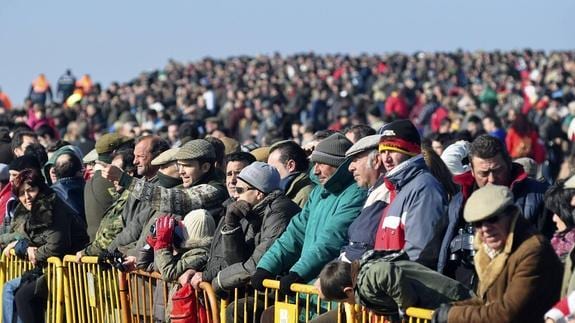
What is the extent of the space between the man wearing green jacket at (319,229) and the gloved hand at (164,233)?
3.28 feet

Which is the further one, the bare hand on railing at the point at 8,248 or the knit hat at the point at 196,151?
the bare hand on railing at the point at 8,248

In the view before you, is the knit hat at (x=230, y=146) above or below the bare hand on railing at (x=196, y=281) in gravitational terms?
above

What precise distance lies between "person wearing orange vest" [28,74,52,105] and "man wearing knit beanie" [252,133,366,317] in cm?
3655

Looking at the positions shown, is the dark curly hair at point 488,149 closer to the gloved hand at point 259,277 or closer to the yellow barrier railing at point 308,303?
the yellow barrier railing at point 308,303

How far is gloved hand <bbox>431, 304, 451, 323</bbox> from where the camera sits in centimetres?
787

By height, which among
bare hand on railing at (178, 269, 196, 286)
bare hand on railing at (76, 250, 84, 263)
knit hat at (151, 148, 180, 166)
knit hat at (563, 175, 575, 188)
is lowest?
bare hand on railing at (76, 250, 84, 263)

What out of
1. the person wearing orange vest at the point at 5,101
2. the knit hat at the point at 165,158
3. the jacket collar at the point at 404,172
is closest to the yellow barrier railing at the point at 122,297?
the jacket collar at the point at 404,172

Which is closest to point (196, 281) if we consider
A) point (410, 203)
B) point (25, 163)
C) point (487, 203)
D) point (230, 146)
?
point (410, 203)

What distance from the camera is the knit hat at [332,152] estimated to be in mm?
10617

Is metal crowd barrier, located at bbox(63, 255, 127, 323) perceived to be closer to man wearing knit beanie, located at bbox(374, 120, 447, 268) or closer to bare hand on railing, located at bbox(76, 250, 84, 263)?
bare hand on railing, located at bbox(76, 250, 84, 263)

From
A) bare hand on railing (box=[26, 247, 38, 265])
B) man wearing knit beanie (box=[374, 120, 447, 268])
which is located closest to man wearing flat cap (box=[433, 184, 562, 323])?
man wearing knit beanie (box=[374, 120, 447, 268])

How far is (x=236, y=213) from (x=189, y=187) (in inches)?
53.2

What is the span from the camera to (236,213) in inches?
418

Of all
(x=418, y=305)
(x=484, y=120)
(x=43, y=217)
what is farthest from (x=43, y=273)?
(x=484, y=120)
